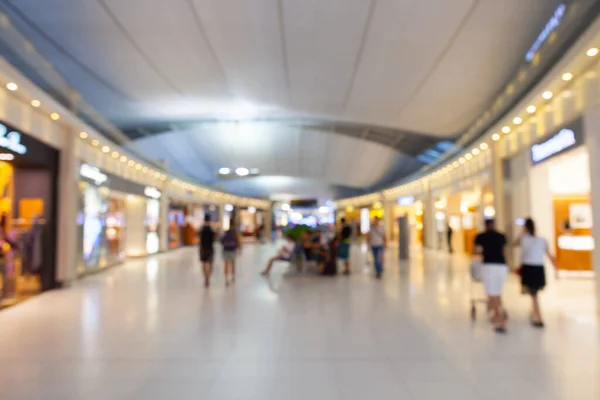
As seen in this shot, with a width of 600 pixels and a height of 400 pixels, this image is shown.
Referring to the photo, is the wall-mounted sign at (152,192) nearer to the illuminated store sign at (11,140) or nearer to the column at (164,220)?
the column at (164,220)

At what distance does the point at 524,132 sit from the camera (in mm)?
10078

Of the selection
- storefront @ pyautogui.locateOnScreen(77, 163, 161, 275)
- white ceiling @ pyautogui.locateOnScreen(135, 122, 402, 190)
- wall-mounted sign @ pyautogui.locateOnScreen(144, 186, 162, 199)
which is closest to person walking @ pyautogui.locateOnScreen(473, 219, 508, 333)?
storefront @ pyautogui.locateOnScreen(77, 163, 161, 275)

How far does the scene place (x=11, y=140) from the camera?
7293 mm

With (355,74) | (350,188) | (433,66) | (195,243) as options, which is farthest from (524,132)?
(350,188)

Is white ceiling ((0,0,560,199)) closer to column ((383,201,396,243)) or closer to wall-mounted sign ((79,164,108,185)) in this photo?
wall-mounted sign ((79,164,108,185))

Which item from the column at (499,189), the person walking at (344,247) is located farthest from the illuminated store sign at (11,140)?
the column at (499,189)

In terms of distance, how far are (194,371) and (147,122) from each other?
1554 cm

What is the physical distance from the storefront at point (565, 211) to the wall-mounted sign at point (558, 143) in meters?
0.39

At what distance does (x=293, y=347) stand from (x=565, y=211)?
28.7ft

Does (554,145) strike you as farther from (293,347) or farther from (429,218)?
(429,218)

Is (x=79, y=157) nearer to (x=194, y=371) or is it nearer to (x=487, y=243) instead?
(x=194, y=371)

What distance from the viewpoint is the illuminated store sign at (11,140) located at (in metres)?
6.97

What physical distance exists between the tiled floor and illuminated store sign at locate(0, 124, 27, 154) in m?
2.63

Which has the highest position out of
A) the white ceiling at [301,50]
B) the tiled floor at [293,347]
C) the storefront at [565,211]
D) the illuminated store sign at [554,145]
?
the white ceiling at [301,50]
